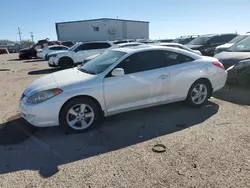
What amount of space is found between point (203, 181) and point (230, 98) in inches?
158

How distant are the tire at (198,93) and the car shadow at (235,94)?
0.92 meters

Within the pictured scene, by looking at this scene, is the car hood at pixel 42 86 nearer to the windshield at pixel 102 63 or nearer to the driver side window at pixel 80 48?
the windshield at pixel 102 63

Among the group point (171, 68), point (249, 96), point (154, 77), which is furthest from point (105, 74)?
point (249, 96)

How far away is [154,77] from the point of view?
482 cm

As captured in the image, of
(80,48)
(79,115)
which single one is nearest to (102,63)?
(79,115)

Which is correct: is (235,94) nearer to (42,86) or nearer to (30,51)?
(42,86)

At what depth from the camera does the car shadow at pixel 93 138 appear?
3.45m

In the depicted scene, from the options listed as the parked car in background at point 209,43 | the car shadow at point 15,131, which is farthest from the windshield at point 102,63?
the parked car in background at point 209,43

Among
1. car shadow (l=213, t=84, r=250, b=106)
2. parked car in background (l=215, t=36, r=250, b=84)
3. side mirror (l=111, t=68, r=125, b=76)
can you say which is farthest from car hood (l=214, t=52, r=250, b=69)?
side mirror (l=111, t=68, r=125, b=76)

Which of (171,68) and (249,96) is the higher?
(171,68)

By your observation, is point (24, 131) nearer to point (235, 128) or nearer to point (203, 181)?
point (203, 181)

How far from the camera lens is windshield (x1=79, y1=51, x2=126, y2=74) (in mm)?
4770

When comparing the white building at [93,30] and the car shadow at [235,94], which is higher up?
the white building at [93,30]

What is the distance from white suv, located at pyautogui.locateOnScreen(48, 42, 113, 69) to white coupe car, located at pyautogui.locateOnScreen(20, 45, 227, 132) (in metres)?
9.05
